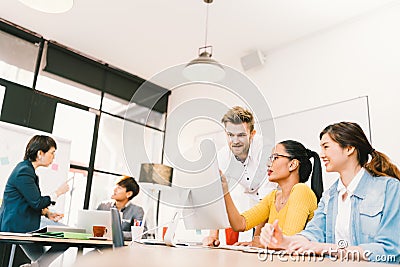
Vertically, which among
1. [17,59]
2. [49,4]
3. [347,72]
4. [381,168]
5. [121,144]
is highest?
[17,59]

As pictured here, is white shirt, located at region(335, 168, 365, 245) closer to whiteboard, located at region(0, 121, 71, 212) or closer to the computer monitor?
the computer monitor

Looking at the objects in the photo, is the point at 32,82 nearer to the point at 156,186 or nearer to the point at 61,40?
the point at 61,40

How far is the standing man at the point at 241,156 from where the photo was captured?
69.4 inches

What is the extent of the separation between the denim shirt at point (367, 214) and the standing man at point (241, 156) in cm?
41

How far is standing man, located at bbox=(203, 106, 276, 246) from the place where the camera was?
5.78 ft

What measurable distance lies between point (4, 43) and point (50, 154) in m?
1.46

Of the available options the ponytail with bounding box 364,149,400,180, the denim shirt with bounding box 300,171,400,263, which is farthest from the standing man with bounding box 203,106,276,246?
Result: the ponytail with bounding box 364,149,400,180

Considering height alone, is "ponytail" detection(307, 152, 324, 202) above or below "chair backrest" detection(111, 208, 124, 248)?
above

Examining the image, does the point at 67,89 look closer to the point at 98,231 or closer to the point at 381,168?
the point at 98,231

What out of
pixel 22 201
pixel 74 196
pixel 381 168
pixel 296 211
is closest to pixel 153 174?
pixel 74 196

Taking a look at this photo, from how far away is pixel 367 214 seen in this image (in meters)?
1.44

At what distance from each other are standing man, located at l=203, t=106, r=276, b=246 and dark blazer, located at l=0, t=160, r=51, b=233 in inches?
53.1

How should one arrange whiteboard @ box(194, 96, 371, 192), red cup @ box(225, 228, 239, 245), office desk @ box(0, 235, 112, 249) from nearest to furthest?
office desk @ box(0, 235, 112, 249)
red cup @ box(225, 228, 239, 245)
whiteboard @ box(194, 96, 371, 192)

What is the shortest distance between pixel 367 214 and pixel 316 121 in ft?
6.25
